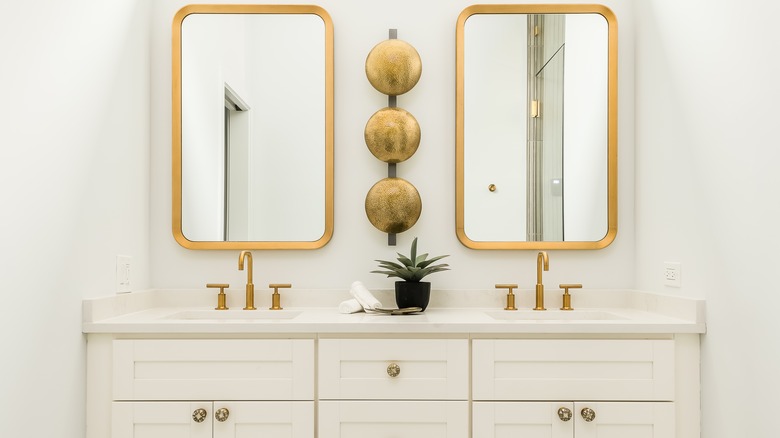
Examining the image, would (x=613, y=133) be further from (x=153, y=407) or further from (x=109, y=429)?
(x=109, y=429)

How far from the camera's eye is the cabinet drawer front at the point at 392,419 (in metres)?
1.69

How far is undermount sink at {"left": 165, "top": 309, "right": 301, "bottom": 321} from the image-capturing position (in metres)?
2.03

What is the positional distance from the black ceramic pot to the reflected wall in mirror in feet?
1.19

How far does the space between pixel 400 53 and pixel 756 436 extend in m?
1.58

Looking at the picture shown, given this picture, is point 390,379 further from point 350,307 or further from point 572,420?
point 572,420

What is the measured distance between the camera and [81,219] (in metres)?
1.66

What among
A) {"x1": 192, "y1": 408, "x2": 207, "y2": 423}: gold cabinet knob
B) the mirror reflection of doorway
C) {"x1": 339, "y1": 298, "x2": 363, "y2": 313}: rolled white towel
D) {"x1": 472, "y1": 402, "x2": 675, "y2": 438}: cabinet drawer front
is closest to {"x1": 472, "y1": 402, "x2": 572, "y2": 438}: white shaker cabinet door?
{"x1": 472, "y1": 402, "x2": 675, "y2": 438}: cabinet drawer front

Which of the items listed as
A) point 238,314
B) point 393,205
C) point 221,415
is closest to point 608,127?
point 393,205

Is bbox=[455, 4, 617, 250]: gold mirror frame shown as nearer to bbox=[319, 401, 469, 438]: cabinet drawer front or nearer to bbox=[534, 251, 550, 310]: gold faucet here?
bbox=[534, 251, 550, 310]: gold faucet

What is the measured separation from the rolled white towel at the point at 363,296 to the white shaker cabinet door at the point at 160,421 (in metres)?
0.57

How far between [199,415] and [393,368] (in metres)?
0.58

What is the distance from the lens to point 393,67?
6.82 feet

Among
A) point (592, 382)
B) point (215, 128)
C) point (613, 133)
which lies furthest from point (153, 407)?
point (613, 133)

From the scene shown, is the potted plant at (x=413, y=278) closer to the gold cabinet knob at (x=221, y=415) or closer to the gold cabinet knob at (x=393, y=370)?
the gold cabinet knob at (x=393, y=370)
